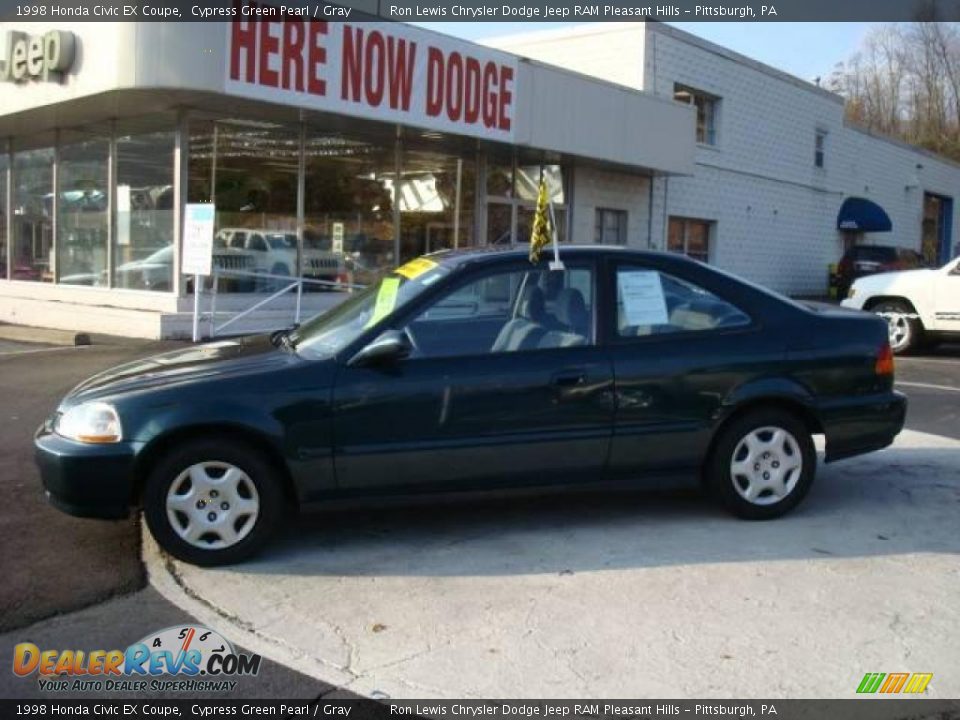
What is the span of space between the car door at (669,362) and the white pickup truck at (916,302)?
29.0 ft

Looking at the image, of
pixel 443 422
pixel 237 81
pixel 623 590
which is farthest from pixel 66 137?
pixel 623 590

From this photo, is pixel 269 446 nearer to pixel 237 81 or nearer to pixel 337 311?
pixel 337 311

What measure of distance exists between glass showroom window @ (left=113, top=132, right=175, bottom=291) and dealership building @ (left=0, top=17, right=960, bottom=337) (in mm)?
32

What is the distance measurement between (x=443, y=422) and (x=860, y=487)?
3.00 m

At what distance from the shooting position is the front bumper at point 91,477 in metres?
4.48

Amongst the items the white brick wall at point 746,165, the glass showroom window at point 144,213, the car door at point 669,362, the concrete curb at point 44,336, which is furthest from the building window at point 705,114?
the car door at point 669,362

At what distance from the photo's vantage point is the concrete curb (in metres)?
12.8

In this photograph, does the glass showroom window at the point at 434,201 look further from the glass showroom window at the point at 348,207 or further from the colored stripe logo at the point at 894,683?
the colored stripe logo at the point at 894,683

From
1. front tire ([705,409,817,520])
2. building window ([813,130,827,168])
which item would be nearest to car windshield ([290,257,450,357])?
front tire ([705,409,817,520])

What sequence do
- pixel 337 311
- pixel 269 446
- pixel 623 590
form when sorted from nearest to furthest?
1. pixel 623 590
2. pixel 269 446
3. pixel 337 311

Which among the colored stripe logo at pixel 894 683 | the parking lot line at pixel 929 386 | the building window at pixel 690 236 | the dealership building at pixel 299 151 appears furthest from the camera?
the building window at pixel 690 236

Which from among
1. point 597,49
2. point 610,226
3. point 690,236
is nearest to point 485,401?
point 610,226

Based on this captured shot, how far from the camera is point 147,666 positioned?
144 inches

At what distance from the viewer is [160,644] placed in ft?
12.5
